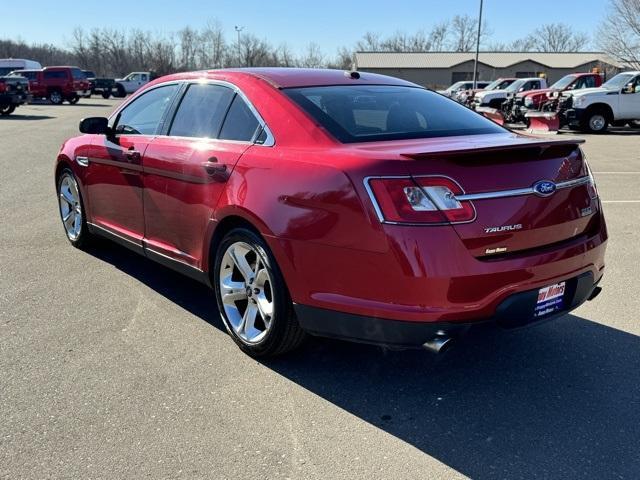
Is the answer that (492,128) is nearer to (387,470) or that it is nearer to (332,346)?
(332,346)

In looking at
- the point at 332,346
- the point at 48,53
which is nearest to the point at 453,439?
the point at 332,346

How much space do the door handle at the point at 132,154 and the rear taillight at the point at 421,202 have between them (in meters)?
2.35

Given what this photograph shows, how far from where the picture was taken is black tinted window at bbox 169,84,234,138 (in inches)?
155

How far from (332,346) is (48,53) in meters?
133

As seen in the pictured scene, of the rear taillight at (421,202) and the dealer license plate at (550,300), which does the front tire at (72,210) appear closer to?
the rear taillight at (421,202)

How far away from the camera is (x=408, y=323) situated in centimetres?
278

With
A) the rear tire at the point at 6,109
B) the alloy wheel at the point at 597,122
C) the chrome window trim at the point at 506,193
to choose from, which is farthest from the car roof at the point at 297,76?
the rear tire at the point at 6,109

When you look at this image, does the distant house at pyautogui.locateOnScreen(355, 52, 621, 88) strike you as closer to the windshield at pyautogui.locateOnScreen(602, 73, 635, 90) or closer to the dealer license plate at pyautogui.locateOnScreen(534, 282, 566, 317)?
the windshield at pyautogui.locateOnScreen(602, 73, 635, 90)

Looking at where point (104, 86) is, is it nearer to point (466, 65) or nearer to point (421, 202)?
point (466, 65)

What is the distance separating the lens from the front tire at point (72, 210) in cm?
564

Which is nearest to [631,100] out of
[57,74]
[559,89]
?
[559,89]

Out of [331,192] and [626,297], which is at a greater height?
[331,192]

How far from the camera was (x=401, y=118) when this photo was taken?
3.68 m

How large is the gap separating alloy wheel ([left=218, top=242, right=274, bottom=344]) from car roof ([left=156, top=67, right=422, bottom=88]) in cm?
107
